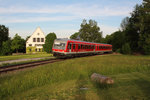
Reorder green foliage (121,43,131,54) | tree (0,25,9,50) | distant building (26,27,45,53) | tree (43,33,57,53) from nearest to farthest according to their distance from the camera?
green foliage (121,43,131,54), tree (43,33,57,53), distant building (26,27,45,53), tree (0,25,9,50)

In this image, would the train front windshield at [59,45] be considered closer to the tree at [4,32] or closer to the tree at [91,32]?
the tree at [91,32]

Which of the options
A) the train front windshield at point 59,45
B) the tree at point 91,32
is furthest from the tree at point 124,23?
the train front windshield at point 59,45

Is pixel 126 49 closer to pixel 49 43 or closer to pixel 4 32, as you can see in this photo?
pixel 49 43

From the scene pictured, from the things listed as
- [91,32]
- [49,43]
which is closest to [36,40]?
[49,43]

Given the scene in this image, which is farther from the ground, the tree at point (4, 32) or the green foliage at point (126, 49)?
the tree at point (4, 32)

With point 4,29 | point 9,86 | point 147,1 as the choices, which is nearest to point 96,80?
point 9,86

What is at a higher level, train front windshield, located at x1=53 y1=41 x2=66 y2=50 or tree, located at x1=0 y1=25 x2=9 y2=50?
tree, located at x1=0 y1=25 x2=9 y2=50

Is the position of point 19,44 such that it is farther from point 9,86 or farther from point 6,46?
point 9,86

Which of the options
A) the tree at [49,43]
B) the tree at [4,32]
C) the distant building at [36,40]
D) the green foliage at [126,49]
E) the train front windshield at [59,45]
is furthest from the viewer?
the tree at [4,32]

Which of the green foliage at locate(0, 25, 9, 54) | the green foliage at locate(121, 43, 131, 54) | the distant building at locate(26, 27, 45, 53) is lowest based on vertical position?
the green foliage at locate(121, 43, 131, 54)

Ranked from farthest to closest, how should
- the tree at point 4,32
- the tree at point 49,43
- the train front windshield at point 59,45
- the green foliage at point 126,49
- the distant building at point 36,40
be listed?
1. the tree at point 4,32
2. the distant building at point 36,40
3. the tree at point 49,43
4. the green foliage at point 126,49
5. the train front windshield at point 59,45

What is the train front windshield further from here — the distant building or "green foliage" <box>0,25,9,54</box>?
"green foliage" <box>0,25,9,54</box>

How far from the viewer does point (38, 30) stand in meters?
58.1

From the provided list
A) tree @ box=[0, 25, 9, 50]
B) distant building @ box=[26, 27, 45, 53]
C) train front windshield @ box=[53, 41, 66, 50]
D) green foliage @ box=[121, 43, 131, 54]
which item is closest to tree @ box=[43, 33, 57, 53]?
distant building @ box=[26, 27, 45, 53]
